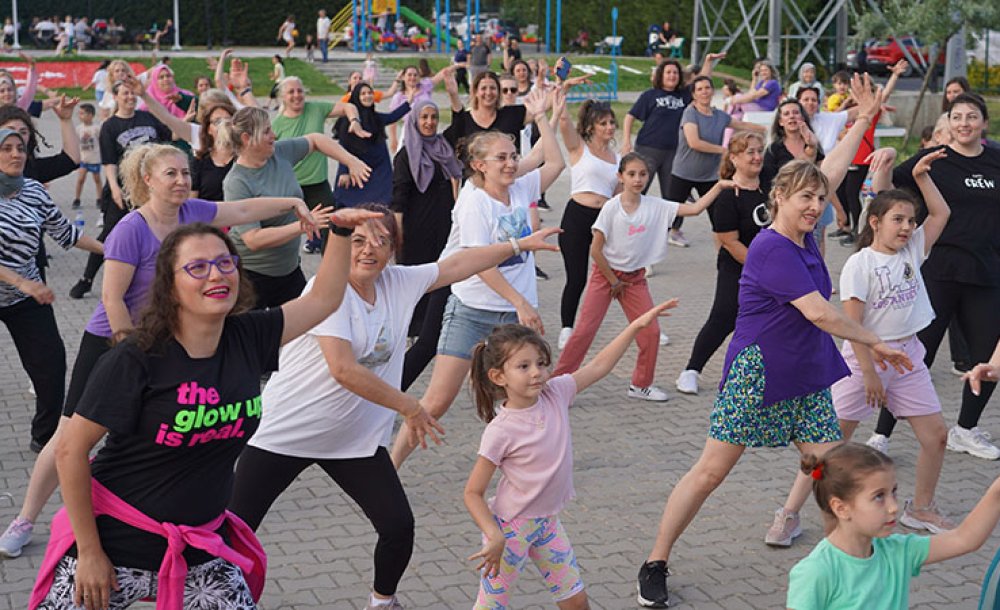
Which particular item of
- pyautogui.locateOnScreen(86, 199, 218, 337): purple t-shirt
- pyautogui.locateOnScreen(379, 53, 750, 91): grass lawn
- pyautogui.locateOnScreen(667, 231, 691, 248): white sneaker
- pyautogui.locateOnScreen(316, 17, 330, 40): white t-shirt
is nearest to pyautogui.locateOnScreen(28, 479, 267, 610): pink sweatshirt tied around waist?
pyautogui.locateOnScreen(86, 199, 218, 337): purple t-shirt

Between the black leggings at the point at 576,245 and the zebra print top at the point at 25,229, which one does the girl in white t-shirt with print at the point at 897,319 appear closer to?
the black leggings at the point at 576,245

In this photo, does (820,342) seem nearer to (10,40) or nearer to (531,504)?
(531,504)

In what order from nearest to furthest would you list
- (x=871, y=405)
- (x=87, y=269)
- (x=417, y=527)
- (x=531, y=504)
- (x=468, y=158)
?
(x=531, y=504)
(x=871, y=405)
(x=417, y=527)
(x=468, y=158)
(x=87, y=269)

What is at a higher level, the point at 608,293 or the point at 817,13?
the point at 817,13

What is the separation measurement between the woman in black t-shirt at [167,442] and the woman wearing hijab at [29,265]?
2489 mm

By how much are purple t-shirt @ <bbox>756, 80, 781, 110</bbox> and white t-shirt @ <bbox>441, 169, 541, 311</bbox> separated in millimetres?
10899

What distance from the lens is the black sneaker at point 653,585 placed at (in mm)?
5348

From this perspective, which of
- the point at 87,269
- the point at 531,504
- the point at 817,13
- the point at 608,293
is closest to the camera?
the point at 531,504

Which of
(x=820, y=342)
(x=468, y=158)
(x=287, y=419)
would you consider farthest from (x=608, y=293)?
(x=287, y=419)

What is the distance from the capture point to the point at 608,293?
852 centimetres

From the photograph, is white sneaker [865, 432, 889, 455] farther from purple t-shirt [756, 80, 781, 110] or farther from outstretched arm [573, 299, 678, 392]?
purple t-shirt [756, 80, 781, 110]

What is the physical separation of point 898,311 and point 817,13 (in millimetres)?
30698

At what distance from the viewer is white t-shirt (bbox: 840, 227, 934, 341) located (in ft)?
20.0

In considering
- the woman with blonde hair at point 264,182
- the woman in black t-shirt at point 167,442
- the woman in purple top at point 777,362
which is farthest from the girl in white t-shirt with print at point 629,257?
the woman in black t-shirt at point 167,442
